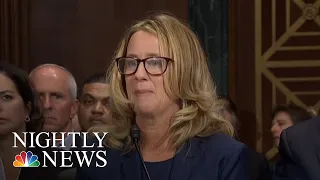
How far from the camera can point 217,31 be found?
305cm

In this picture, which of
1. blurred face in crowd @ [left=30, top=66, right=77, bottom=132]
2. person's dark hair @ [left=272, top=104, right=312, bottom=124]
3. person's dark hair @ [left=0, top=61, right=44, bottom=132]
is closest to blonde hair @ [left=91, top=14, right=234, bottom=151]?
person's dark hair @ [left=0, top=61, right=44, bottom=132]

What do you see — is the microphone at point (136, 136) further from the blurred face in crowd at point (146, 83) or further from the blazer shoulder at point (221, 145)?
the blazer shoulder at point (221, 145)

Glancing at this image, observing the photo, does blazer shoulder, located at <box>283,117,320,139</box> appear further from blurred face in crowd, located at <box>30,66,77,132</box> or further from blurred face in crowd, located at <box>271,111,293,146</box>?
blurred face in crowd, located at <box>271,111,293,146</box>

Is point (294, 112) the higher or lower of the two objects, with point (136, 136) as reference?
lower

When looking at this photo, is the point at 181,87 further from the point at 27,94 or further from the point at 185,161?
the point at 27,94

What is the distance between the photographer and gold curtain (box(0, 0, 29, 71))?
2.92 meters

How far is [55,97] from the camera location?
6.88 ft

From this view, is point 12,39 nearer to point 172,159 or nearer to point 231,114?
point 231,114

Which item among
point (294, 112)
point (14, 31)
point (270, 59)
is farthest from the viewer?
point (270, 59)

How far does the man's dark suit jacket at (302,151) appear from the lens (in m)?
1.25

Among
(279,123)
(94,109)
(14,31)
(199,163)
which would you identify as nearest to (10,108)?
(94,109)

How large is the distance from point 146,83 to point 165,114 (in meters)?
0.09

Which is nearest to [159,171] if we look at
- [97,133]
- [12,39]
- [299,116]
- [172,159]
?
[172,159]

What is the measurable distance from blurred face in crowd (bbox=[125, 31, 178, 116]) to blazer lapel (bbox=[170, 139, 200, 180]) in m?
0.10
